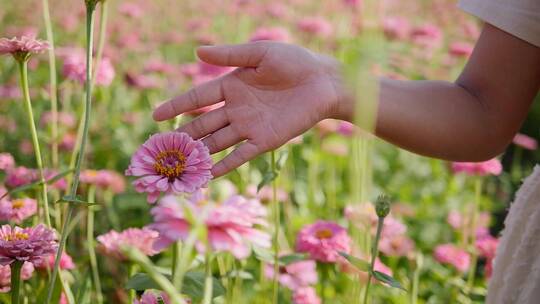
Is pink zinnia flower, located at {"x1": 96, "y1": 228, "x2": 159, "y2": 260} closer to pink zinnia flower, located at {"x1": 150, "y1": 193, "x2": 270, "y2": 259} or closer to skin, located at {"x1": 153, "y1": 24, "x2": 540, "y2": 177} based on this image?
skin, located at {"x1": 153, "y1": 24, "x2": 540, "y2": 177}

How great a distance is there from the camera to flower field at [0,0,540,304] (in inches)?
14.9

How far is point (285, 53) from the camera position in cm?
61

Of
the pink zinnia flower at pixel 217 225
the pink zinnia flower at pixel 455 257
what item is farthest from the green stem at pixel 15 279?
the pink zinnia flower at pixel 455 257

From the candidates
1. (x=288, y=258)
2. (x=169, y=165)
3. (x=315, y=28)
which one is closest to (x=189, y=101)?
(x=169, y=165)

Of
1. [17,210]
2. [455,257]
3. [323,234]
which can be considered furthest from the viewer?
[455,257]

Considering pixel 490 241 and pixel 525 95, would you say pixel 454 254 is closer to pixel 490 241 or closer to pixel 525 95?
pixel 490 241

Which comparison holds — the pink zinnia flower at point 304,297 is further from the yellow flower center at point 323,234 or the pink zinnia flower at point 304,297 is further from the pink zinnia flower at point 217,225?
the pink zinnia flower at point 217,225

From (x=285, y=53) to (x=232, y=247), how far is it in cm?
29

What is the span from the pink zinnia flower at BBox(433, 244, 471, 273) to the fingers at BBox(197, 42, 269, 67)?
57 cm

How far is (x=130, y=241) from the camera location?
0.69 m

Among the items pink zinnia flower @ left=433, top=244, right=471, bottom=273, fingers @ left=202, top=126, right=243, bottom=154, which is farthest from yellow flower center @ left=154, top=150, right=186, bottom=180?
pink zinnia flower @ left=433, top=244, right=471, bottom=273

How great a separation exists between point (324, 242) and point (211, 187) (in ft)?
1.13

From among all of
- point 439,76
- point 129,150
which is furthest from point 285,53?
point 439,76

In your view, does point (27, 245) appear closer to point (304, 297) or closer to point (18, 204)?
point (18, 204)
